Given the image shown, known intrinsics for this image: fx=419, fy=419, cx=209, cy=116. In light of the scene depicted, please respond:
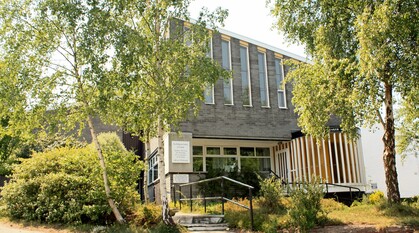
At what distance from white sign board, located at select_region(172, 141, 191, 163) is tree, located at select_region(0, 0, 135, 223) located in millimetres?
6623

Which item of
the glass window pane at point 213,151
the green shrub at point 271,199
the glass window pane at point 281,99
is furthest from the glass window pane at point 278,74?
the green shrub at point 271,199

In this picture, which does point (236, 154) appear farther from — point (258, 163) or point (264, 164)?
point (264, 164)

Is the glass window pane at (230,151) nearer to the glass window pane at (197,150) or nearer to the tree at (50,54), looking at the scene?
the glass window pane at (197,150)

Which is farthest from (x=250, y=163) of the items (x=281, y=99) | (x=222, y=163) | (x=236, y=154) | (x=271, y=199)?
(x=271, y=199)

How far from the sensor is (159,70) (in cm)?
1113

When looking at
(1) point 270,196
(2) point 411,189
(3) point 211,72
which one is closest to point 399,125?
(2) point 411,189

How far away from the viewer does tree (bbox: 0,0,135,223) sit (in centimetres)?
1039

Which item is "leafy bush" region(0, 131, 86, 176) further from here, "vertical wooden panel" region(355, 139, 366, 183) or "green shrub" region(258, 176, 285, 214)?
"vertical wooden panel" region(355, 139, 366, 183)

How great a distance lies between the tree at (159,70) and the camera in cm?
1055

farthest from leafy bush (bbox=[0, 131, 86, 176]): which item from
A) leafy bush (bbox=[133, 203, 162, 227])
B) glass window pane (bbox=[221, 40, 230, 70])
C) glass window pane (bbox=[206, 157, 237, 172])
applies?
leafy bush (bbox=[133, 203, 162, 227])

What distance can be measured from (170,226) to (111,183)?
2.42 meters

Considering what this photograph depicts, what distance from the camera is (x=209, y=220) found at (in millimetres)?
11180

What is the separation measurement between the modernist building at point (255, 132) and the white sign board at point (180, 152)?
0.04 metres

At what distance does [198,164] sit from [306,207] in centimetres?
1050
